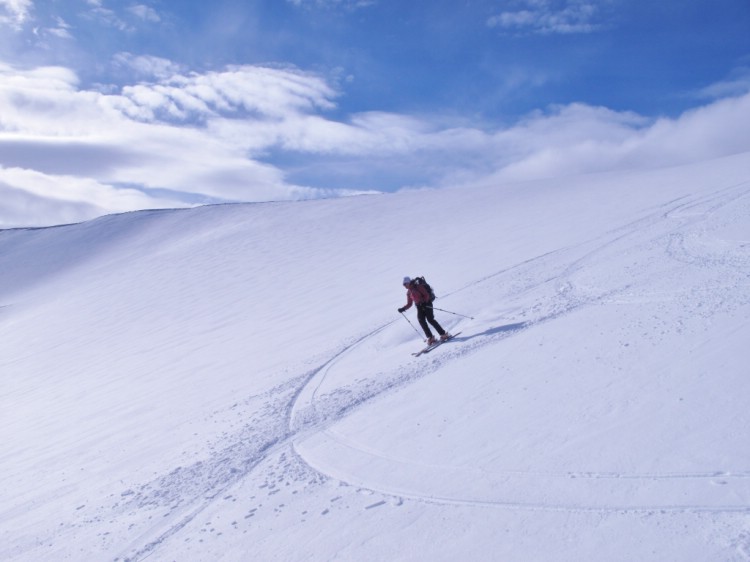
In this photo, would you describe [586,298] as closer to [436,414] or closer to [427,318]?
[427,318]

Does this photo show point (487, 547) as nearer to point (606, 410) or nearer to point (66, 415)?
point (606, 410)

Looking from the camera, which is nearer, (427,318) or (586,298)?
(586,298)

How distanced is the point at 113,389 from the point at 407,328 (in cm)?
→ 618

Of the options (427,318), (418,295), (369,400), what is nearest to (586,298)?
(427,318)

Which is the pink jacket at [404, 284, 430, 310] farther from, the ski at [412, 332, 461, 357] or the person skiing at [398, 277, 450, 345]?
the ski at [412, 332, 461, 357]

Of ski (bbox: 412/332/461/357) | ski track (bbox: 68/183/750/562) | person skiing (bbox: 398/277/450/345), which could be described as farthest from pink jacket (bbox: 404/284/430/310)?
ski track (bbox: 68/183/750/562)

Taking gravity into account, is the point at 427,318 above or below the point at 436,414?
above

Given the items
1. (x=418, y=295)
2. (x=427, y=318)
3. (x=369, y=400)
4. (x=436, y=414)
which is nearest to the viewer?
(x=436, y=414)

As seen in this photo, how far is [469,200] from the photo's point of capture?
27.5 m

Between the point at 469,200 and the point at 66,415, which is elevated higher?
the point at 469,200

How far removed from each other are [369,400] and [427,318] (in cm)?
262

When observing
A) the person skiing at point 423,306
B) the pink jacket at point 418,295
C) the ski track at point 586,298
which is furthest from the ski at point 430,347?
the pink jacket at point 418,295

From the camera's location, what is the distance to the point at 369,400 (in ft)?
24.4

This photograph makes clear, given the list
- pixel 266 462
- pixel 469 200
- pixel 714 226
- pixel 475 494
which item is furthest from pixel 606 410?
pixel 469 200
